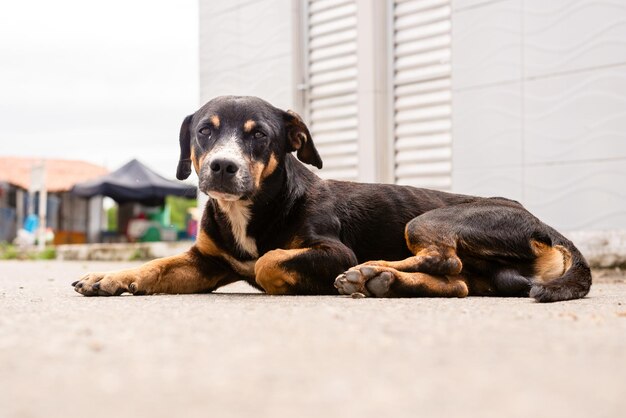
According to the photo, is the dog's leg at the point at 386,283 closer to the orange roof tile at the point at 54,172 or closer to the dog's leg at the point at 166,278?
the dog's leg at the point at 166,278

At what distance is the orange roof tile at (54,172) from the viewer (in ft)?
74.9

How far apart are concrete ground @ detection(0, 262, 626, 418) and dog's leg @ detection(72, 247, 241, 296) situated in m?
1.02

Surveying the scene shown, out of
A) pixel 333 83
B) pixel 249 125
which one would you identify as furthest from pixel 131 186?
pixel 249 125

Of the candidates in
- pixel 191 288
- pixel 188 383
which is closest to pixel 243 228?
pixel 191 288

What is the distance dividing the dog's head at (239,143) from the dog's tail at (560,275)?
126 cm

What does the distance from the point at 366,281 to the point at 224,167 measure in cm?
82

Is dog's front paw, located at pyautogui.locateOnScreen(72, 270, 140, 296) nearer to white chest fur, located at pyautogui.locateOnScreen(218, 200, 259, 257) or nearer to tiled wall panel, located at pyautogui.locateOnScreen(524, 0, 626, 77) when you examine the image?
white chest fur, located at pyautogui.locateOnScreen(218, 200, 259, 257)

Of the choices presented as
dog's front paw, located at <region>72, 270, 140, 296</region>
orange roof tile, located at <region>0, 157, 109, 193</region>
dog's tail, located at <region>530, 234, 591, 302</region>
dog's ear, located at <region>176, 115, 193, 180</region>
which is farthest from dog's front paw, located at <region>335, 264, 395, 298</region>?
orange roof tile, located at <region>0, 157, 109, 193</region>

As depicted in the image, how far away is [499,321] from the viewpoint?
2527 millimetres

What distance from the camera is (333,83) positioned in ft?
27.8

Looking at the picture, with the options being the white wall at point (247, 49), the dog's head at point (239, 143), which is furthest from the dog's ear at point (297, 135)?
the white wall at point (247, 49)

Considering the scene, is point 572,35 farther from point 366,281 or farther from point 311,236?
point 366,281

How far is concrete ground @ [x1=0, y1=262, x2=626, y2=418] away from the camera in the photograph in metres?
1.34

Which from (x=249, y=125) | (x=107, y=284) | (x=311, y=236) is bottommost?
(x=107, y=284)
